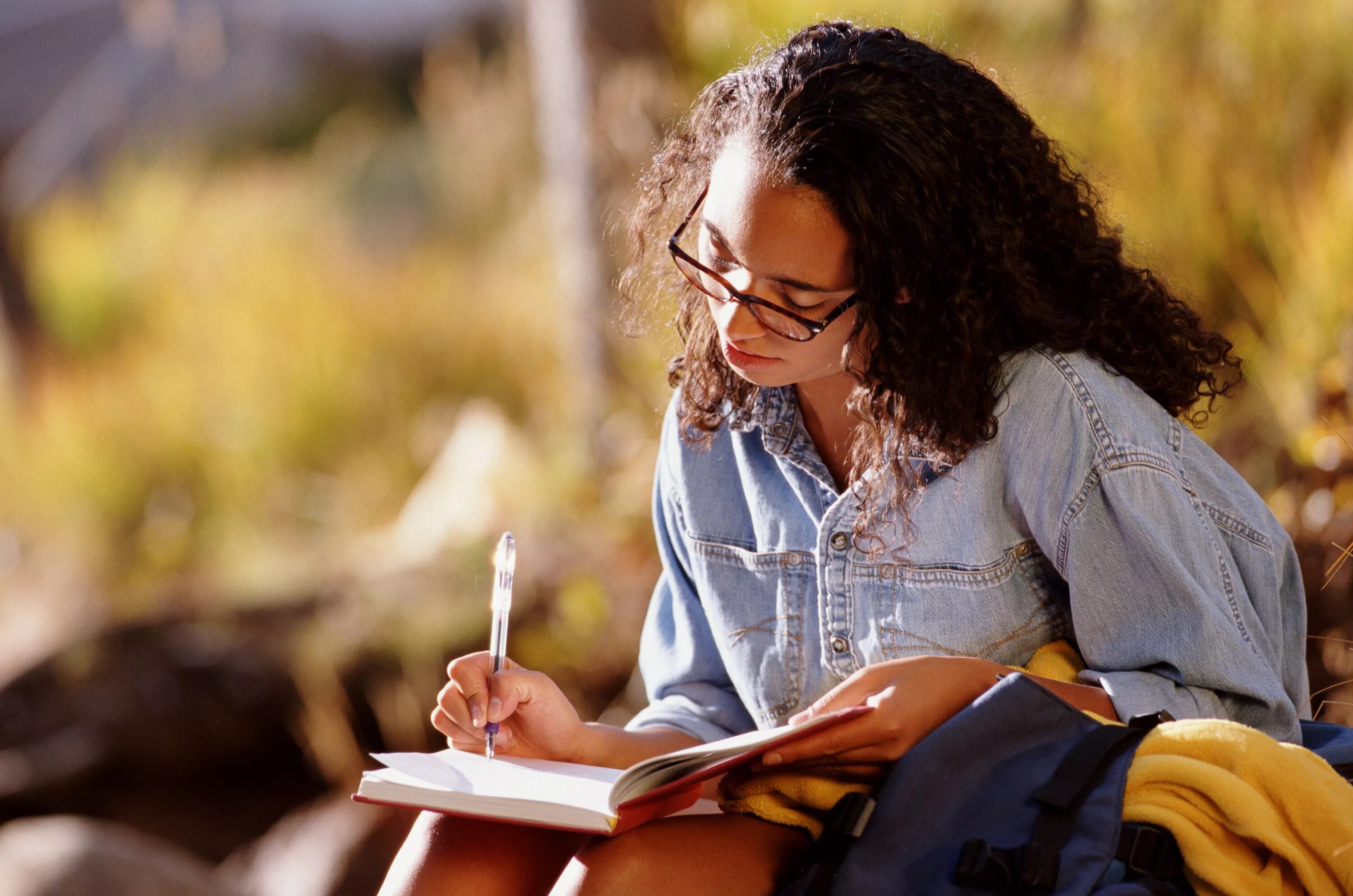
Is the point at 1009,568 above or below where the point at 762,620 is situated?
above

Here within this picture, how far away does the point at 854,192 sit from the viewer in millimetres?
1518

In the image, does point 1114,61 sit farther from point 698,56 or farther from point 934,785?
point 934,785

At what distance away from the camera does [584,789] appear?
55.7 inches

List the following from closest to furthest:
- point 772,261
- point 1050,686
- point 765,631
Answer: point 1050,686, point 772,261, point 765,631

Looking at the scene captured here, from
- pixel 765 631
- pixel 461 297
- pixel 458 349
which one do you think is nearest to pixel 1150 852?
pixel 765 631

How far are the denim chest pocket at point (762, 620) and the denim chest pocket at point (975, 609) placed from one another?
0.14 metres

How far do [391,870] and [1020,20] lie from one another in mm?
3597

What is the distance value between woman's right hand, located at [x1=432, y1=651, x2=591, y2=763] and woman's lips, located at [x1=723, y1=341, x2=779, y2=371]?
44 centimetres

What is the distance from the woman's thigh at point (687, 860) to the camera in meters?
1.35

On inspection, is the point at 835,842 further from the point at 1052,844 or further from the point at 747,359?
the point at 747,359

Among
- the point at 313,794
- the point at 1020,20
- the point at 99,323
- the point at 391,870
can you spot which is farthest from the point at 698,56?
the point at 99,323

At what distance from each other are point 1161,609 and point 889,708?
13.5 inches

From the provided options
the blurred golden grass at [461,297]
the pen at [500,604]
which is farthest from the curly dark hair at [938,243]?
the pen at [500,604]

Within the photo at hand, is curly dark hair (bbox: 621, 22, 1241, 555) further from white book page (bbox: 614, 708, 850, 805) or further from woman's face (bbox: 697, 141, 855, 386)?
white book page (bbox: 614, 708, 850, 805)
